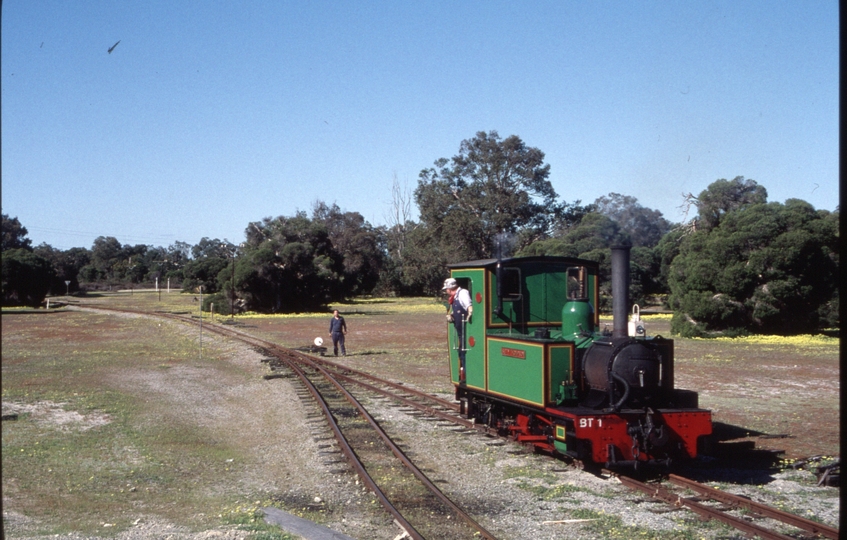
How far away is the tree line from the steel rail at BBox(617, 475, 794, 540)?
466 cm

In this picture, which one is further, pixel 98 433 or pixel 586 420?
pixel 98 433

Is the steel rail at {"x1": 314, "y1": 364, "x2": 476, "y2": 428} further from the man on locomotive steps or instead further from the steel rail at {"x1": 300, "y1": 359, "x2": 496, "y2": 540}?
the man on locomotive steps

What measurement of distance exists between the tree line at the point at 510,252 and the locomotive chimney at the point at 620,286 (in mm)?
3088

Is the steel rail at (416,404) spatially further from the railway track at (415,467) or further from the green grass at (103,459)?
the green grass at (103,459)

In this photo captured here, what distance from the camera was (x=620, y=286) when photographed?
29.5 feet

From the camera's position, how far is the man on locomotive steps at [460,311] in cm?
1118

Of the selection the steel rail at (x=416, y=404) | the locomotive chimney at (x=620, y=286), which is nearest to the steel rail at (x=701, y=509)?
the locomotive chimney at (x=620, y=286)

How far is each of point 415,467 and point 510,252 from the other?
4534cm

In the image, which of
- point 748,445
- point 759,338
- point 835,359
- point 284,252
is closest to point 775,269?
point 759,338

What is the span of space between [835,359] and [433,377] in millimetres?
14142

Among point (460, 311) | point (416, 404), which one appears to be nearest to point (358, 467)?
point (460, 311)

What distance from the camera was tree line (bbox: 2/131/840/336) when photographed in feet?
108

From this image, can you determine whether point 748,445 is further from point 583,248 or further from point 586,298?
point 583,248

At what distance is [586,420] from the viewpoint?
8.55 m
